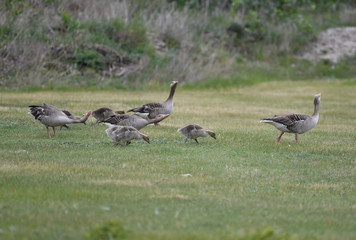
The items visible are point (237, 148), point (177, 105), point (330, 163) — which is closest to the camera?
point (330, 163)

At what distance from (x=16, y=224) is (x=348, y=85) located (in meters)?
27.1

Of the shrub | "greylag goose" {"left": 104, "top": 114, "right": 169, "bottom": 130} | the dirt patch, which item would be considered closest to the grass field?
the shrub

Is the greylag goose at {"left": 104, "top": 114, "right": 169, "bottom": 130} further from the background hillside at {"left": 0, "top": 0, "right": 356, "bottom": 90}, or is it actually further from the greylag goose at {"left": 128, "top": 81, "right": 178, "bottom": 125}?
the background hillside at {"left": 0, "top": 0, "right": 356, "bottom": 90}

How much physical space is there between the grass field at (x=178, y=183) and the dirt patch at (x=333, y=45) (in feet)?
70.8

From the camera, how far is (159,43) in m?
31.8

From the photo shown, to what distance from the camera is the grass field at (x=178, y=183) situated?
671cm

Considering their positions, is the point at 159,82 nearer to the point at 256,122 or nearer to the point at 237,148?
the point at 256,122

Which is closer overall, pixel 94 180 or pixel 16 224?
pixel 16 224

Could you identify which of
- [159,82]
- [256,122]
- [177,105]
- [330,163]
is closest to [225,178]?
[330,163]

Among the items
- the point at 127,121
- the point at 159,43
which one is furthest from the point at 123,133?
the point at 159,43

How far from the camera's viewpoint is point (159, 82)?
A: 27.7 m

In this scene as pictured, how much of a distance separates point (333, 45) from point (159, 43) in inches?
542

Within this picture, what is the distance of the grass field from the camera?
6715mm

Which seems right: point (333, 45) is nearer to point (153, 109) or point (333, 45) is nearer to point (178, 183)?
point (153, 109)
